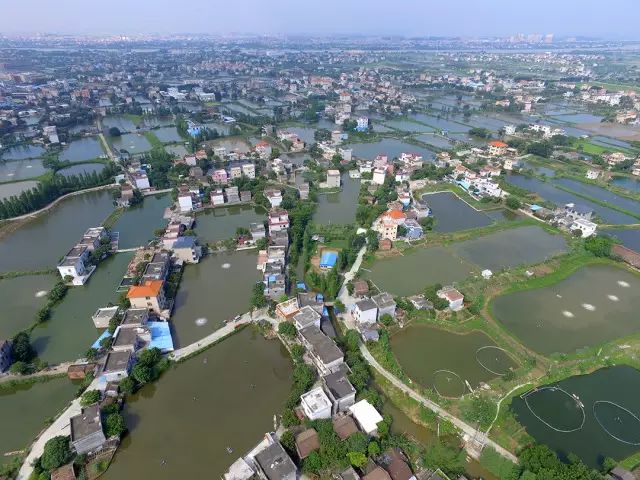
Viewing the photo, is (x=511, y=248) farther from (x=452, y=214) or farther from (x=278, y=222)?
(x=278, y=222)

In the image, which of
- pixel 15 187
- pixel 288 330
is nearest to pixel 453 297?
pixel 288 330

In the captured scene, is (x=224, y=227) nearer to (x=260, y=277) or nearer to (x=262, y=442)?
(x=260, y=277)

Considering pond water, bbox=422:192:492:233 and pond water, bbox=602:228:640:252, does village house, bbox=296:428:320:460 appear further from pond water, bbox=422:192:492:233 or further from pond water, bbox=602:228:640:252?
pond water, bbox=602:228:640:252

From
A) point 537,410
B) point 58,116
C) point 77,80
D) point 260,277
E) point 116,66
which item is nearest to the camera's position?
point 537,410

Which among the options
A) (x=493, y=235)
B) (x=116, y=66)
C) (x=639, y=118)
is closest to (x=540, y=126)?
(x=639, y=118)

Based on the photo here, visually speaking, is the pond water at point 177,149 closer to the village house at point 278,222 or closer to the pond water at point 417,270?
the village house at point 278,222

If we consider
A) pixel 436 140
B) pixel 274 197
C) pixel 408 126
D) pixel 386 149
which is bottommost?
pixel 408 126

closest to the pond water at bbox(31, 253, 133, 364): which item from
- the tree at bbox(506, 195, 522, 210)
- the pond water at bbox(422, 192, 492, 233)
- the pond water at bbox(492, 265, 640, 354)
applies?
the pond water at bbox(492, 265, 640, 354)
